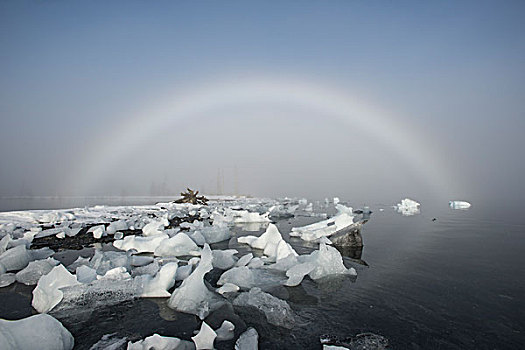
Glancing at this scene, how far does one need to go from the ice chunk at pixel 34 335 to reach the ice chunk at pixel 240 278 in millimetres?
1894

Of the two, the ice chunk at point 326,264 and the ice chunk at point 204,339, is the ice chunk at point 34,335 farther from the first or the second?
the ice chunk at point 326,264

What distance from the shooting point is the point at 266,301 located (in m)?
2.86

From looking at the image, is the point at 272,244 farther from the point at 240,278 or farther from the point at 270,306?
the point at 270,306

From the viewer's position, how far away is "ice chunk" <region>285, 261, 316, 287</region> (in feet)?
11.9

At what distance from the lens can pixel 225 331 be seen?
92.8 inches

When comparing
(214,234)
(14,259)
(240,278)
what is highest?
(14,259)

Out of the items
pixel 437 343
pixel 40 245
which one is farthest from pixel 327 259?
pixel 40 245

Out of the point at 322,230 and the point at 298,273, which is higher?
the point at 298,273

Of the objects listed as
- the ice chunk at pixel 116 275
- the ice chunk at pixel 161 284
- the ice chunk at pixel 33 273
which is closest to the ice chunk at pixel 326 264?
the ice chunk at pixel 161 284

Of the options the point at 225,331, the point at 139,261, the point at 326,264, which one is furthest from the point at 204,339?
the point at 139,261

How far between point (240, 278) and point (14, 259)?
3999 mm

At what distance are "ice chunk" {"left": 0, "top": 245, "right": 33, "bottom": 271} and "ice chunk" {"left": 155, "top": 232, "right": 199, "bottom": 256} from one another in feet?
7.20

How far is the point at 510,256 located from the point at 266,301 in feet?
18.8

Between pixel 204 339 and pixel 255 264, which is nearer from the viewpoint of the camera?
pixel 204 339
